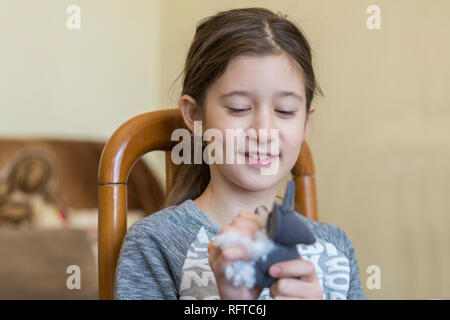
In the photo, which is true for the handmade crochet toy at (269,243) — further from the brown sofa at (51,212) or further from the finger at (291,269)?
the brown sofa at (51,212)

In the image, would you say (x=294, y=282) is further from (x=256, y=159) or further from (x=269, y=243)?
(x=256, y=159)

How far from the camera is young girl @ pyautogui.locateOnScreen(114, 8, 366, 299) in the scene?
0.82 meters

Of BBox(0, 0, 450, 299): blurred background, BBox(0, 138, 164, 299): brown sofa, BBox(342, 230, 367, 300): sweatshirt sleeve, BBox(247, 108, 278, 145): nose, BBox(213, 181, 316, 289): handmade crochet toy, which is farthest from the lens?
BBox(0, 138, 164, 299): brown sofa

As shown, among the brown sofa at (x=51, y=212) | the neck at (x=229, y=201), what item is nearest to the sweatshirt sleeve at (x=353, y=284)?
the neck at (x=229, y=201)

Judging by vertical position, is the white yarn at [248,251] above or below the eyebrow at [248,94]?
below

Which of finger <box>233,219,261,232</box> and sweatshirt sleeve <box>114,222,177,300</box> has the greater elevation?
finger <box>233,219,261,232</box>

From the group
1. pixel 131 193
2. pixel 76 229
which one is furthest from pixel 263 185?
pixel 131 193

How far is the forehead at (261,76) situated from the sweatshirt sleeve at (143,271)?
250 millimetres

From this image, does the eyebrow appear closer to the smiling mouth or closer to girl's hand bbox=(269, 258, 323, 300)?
the smiling mouth

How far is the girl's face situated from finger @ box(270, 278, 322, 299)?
0.26 meters

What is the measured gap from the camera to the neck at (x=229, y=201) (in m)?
0.91

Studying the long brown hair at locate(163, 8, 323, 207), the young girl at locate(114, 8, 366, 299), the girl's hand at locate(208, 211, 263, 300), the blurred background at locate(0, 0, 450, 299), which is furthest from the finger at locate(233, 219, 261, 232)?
the blurred background at locate(0, 0, 450, 299)

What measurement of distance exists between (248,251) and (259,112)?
28 centimetres
